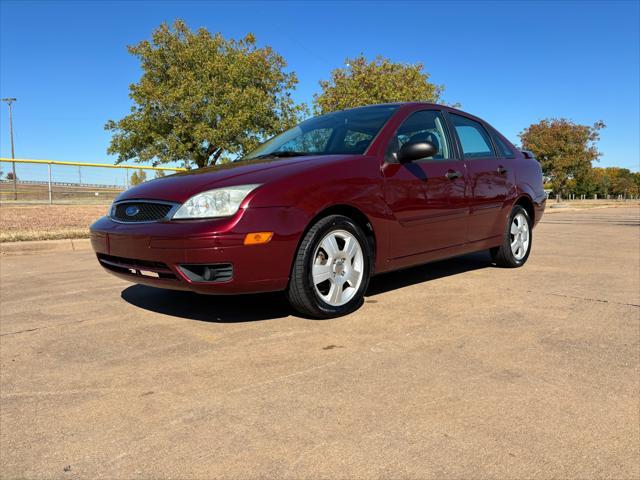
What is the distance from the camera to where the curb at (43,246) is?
7234 mm

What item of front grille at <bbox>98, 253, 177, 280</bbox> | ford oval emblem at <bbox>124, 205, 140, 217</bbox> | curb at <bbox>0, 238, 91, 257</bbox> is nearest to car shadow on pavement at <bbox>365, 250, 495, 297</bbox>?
front grille at <bbox>98, 253, 177, 280</bbox>

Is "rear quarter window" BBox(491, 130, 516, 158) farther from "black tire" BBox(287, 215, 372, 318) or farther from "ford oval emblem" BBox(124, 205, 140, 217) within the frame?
"ford oval emblem" BBox(124, 205, 140, 217)

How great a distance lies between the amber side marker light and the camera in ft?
9.86

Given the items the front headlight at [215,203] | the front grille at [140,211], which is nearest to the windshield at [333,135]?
the front headlight at [215,203]

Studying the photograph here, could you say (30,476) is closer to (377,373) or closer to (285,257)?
(377,373)

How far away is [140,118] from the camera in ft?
70.1

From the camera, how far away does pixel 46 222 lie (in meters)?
11.0

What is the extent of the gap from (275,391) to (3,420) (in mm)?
1108

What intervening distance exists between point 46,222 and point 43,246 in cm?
401

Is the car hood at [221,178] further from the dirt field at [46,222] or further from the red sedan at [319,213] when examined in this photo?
the dirt field at [46,222]

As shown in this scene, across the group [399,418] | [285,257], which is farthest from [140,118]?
[399,418]

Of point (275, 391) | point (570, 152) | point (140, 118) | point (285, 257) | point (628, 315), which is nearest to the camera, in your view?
point (275, 391)

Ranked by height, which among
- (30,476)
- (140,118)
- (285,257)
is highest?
(140,118)

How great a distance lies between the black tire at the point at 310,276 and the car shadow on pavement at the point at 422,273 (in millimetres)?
849
